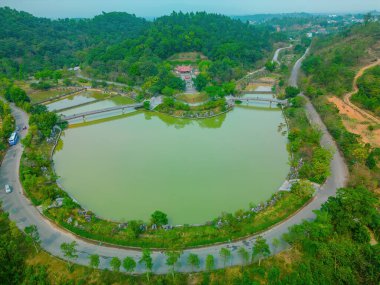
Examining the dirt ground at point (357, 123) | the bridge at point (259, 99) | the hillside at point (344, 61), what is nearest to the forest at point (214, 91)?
the hillside at point (344, 61)

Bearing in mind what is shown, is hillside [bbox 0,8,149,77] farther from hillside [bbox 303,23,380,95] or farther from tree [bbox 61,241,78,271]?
hillside [bbox 303,23,380,95]

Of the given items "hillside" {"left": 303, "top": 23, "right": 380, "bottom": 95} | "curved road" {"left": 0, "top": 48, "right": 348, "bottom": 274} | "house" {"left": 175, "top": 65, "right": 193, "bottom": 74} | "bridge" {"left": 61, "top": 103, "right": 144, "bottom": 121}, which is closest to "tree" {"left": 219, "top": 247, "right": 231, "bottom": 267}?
"curved road" {"left": 0, "top": 48, "right": 348, "bottom": 274}

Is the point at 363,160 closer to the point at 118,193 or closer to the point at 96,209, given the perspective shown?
the point at 118,193

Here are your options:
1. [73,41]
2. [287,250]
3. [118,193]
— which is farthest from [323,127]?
[73,41]

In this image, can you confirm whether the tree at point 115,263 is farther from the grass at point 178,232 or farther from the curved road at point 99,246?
the grass at point 178,232

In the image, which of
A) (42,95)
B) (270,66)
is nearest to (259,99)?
(270,66)

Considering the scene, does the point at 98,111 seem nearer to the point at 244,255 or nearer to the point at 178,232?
the point at 178,232
